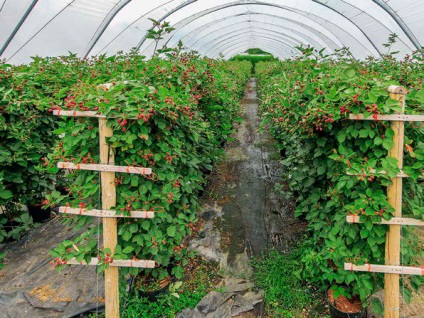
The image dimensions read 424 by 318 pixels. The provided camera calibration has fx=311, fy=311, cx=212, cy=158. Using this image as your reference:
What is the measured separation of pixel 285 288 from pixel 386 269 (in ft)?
3.31

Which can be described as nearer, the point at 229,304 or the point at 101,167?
the point at 101,167

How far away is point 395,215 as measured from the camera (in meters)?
2.24

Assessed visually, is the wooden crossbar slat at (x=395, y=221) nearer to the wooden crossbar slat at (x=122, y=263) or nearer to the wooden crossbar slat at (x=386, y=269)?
the wooden crossbar slat at (x=386, y=269)

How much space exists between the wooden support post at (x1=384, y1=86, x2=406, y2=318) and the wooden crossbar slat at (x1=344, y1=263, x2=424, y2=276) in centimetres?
4

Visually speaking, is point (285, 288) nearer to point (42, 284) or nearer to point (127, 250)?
point (127, 250)

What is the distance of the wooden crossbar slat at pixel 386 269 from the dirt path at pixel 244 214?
1.26 metres

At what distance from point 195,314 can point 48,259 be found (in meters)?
1.99

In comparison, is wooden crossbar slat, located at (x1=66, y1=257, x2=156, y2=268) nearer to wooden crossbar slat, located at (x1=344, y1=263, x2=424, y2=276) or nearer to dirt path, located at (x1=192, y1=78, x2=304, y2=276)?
dirt path, located at (x1=192, y1=78, x2=304, y2=276)

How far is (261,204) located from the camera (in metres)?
4.74

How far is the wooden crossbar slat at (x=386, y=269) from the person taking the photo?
87.3 inches

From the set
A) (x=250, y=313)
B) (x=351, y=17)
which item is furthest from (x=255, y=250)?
(x=351, y=17)

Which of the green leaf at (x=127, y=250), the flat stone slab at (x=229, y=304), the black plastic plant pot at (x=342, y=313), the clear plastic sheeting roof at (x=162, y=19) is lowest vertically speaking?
the flat stone slab at (x=229, y=304)

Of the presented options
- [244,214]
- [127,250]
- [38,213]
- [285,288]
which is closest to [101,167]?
[127,250]

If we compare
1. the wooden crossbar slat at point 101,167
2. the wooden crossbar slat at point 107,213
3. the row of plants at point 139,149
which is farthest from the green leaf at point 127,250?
the wooden crossbar slat at point 101,167
